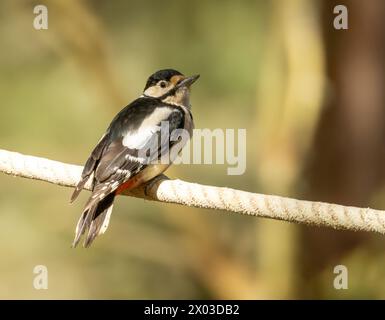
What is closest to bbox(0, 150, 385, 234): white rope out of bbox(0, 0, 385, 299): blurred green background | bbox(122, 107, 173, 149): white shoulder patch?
bbox(122, 107, 173, 149): white shoulder patch

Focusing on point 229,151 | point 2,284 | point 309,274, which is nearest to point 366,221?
point 309,274

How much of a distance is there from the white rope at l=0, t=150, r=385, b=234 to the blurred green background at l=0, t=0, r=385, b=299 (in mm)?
1670

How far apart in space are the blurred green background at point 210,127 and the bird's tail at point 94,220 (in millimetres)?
1740

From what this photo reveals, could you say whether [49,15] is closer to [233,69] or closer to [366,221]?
[233,69]

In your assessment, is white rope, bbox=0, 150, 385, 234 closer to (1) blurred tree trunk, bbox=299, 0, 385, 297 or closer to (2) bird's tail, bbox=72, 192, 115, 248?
(2) bird's tail, bbox=72, 192, 115, 248

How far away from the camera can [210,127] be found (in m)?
6.40

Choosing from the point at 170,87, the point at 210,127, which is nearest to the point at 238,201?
the point at 170,87

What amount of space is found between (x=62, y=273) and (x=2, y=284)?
1.63 feet

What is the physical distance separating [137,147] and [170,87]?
0.67m

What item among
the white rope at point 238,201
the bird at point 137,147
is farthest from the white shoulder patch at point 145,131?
the white rope at point 238,201

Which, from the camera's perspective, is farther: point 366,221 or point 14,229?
point 14,229

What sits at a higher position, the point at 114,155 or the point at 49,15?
the point at 49,15

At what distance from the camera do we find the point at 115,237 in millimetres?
5680

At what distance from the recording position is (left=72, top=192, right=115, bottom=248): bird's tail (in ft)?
11.2
